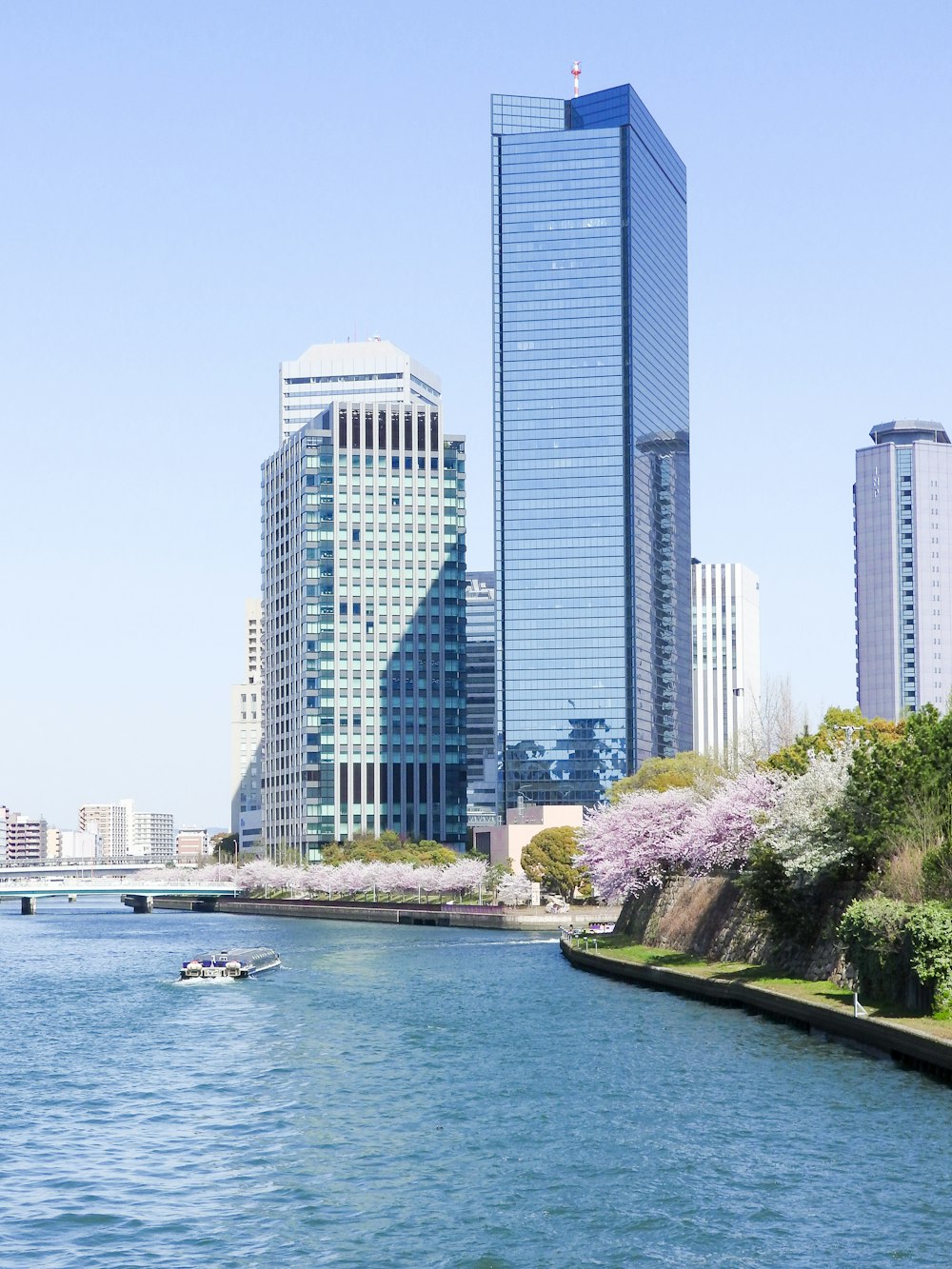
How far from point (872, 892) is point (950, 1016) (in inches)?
664

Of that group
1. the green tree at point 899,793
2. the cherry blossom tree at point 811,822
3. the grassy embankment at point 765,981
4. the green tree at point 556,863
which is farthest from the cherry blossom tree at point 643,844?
the green tree at point 556,863

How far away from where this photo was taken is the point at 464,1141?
45.7 m

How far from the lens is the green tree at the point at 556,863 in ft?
639

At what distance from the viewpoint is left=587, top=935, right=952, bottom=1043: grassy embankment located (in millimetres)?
55938

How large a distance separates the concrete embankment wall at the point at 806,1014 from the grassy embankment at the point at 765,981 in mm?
374

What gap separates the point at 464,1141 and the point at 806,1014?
2334 cm

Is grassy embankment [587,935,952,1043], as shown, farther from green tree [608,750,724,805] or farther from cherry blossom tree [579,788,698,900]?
green tree [608,750,724,805]

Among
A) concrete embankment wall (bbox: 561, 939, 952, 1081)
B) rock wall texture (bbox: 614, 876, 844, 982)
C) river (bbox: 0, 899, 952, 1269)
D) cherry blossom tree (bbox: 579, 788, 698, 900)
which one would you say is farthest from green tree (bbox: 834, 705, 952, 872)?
cherry blossom tree (bbox: 579, 788, 698, 900)

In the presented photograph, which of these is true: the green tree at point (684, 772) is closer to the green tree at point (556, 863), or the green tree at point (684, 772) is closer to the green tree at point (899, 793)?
the green tree at point (556, 863)

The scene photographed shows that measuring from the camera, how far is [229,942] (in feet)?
500

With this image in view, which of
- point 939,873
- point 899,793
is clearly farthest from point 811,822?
point 939,873

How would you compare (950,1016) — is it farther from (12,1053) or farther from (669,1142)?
(12,1053)

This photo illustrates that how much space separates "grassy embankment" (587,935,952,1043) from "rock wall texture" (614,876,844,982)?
0.78 metres

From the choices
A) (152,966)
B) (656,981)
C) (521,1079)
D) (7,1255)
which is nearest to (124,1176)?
(7,1255)
